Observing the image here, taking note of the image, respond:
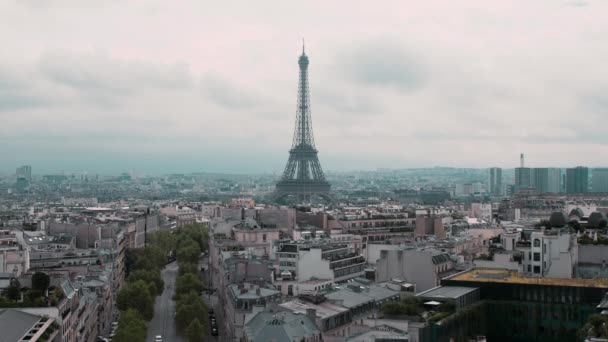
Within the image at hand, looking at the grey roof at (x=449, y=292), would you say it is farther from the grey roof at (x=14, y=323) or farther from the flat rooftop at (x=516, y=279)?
the grey roof at (x=14, y=323)

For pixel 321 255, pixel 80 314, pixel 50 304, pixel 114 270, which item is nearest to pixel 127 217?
pixel 114 270

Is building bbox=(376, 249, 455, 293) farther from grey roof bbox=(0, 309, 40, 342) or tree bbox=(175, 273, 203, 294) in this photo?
grey roof bbox=(0, 309, 40, 342)

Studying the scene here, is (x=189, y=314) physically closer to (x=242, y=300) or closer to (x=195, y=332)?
(x=195, y=332)

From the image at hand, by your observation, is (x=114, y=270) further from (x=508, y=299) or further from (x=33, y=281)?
(x=508, y=299)

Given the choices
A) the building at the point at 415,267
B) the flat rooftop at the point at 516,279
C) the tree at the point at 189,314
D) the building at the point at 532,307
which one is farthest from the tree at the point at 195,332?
the building at the point at 532,307

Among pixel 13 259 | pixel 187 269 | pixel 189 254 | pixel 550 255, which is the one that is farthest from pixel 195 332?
pixel 189 254

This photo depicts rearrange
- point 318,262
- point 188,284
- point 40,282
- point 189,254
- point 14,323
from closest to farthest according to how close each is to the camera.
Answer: point 14,323, point 40,282, point 318,262, point 188,284, point 189,254
